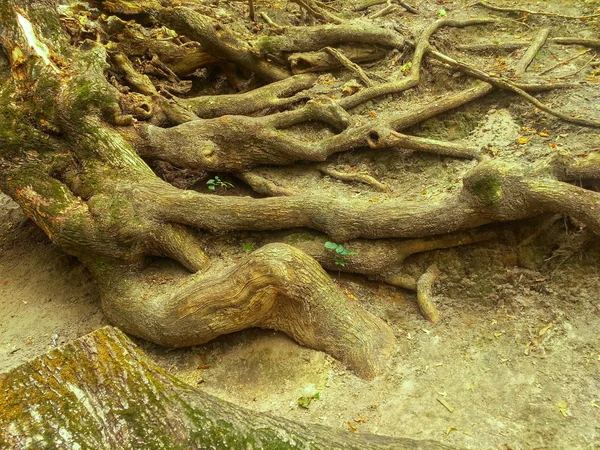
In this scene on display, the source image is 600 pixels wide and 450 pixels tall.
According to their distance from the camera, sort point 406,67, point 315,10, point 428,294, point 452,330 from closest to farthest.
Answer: point 452,330 < point 428,294 < point 406,67 < point 315,10

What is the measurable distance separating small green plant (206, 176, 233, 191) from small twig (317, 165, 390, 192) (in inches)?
47.9

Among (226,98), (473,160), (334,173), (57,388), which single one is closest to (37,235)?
(226,98)

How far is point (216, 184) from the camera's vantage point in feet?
19.0

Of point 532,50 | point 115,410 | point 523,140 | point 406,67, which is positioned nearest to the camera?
point 115,410

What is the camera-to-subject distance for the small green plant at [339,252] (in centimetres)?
464

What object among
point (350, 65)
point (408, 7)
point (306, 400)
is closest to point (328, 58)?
point (350, 65)

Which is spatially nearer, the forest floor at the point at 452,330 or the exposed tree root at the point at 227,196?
the forest floor at the point at 452,330

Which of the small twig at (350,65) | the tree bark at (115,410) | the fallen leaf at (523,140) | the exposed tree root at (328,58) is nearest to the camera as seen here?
the tree bark at (115,410)

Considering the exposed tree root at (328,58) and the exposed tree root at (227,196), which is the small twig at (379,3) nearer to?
the exposed tree root at (328,58)

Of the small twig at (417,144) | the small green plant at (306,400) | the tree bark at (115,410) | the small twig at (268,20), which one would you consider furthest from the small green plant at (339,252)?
the small twig at (268,20)

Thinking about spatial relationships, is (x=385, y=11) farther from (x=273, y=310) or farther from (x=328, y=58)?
(x=273, y=310)

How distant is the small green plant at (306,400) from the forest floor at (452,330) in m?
0.01

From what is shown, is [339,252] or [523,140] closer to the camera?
[339,252]

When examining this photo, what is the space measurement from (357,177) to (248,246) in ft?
5.17
